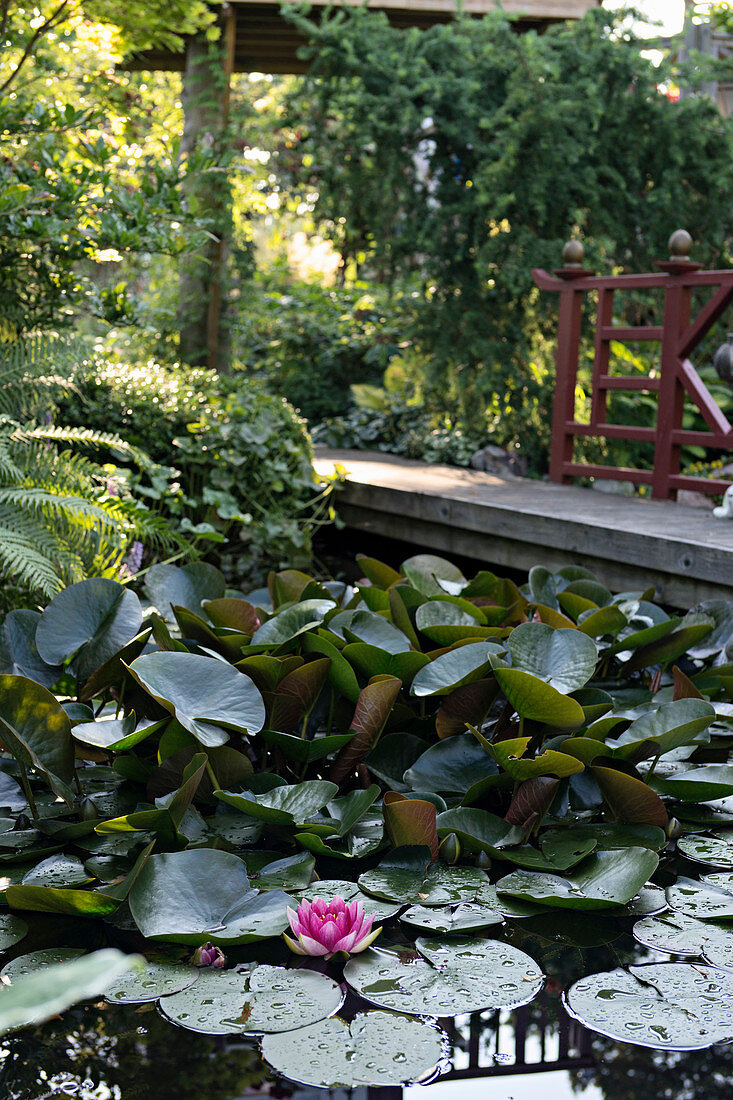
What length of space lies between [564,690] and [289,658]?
18.8 inches

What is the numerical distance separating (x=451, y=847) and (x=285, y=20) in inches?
214

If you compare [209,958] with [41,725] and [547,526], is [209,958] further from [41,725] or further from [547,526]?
[547,526]

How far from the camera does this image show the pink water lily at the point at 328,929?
1.23 meters

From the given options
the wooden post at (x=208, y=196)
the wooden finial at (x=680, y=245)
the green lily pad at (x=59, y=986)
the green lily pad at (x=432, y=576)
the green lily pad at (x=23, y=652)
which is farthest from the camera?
the wooden post at (x=208, y=196)

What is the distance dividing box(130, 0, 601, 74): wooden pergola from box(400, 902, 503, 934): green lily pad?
518 cm

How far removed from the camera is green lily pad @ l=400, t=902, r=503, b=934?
130 centimetres

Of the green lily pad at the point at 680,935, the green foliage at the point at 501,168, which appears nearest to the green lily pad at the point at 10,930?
the green lily pad at the point at 680,935

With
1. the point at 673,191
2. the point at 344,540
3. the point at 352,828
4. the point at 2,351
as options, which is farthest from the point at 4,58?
the point at 673,191

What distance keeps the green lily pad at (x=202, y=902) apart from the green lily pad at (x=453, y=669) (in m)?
0.48

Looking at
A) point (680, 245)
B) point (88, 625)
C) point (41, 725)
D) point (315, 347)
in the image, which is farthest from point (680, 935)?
point (315, 347)

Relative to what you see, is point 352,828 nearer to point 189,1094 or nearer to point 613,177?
point 189,1094

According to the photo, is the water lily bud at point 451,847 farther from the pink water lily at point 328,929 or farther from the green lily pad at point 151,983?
the green lily pad at point 151,983

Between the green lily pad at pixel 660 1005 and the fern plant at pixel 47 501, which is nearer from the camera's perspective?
the green lily pad at pixel 660 1005

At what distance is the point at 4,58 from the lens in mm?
3318
